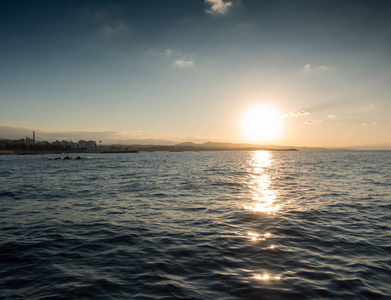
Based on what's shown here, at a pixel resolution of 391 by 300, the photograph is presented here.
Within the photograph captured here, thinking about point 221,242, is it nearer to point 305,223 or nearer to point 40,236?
point 305,223

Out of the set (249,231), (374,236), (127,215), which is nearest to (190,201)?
(127,215)

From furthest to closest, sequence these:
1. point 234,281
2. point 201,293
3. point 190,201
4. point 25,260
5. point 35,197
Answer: point 35,197, point 190,201, point 25,260, point 234,281, point 201,293

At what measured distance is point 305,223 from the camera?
15867 millimetres

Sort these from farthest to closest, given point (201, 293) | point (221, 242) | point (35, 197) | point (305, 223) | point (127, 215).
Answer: point (35, 197) → point (127, 215) → point (305, 223) → point (221, 242) → point (201, 293)

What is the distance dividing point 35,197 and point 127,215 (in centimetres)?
1264

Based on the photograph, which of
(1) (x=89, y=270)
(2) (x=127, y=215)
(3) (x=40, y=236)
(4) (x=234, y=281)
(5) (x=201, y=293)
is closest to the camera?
(5) (x=201, y=293)

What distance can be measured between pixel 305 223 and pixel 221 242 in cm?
661

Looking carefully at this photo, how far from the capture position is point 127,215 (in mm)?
17625

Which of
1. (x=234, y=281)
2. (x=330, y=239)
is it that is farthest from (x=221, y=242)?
(x=330, y=239)

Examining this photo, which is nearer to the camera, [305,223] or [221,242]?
[221,242]

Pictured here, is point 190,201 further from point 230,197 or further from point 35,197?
point 35,197

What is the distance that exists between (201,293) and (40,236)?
393 inches

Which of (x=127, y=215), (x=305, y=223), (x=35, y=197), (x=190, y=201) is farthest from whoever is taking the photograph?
(x=35, y=197)

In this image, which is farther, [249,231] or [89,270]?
[249,231]
